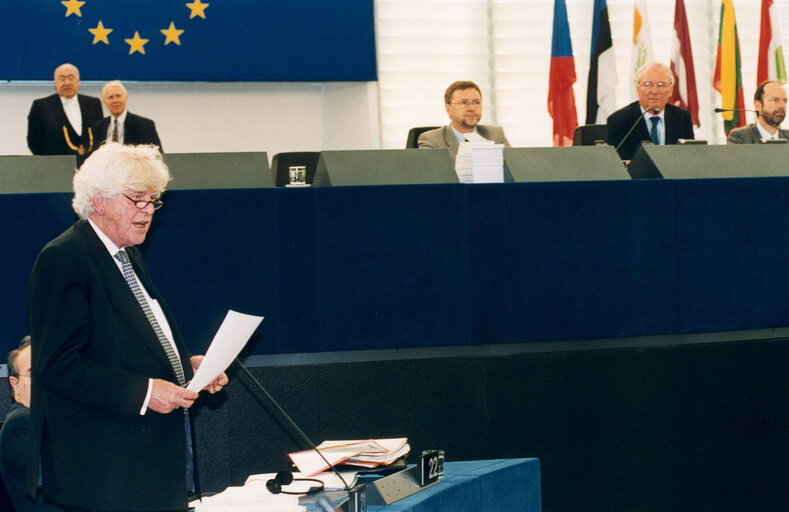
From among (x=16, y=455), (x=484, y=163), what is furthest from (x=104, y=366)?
(x=484, y=163)

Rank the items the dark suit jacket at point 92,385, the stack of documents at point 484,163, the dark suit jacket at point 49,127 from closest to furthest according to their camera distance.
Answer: the dark suit jacket at point 92,385, the stack of documents at point 484,163, the dark suit jacket at point 49,127

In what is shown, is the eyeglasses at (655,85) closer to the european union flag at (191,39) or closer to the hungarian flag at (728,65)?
the european union flag at (191,39)

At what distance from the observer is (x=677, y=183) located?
4.23m

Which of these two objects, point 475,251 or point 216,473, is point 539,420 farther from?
point 216,473

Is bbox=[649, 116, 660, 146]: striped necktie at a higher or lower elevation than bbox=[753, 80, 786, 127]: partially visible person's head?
lower

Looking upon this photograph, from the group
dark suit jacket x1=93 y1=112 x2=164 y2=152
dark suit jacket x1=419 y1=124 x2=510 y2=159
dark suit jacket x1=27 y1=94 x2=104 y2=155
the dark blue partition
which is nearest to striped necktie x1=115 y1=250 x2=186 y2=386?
the dark blue partition

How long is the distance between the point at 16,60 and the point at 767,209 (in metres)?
5.53

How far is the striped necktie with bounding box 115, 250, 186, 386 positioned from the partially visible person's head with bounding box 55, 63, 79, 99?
5.29 m

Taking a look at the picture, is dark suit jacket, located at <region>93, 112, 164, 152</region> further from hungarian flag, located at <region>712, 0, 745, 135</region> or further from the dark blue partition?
hungarian flag, located at <region>712, 0, 745, 135</region>

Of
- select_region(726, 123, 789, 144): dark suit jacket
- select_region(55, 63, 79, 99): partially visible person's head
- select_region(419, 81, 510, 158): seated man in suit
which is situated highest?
select_region(55, 63, 79, 99): partially visible person's head

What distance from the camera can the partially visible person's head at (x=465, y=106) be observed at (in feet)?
18.3

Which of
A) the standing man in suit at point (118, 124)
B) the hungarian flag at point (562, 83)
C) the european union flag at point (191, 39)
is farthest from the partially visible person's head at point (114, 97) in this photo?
the hungarian flag at point (562, 83)

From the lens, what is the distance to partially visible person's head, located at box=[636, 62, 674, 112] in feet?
19.0

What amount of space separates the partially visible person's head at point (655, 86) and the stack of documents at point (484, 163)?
1895 millimetres
